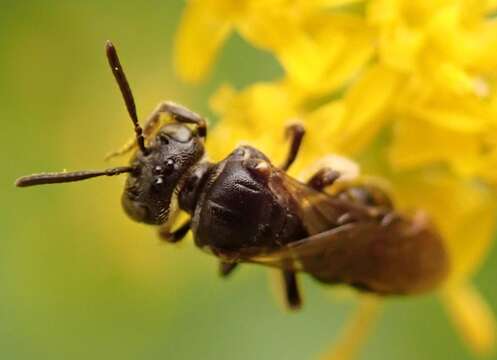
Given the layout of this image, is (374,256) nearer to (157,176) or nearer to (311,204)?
(311,204)

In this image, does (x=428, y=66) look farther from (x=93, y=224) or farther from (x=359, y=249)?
(x=93, y=224)

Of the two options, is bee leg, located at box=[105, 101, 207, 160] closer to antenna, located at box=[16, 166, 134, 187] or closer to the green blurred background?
antenna, located at box=[16, 166, 134, 187]

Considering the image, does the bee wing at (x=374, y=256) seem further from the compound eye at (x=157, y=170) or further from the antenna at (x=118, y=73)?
the antenna at (x=118, y=73)

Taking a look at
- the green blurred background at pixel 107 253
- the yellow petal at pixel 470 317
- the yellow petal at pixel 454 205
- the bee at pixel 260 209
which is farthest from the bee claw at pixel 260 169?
the green blurred background at pixel 107 253

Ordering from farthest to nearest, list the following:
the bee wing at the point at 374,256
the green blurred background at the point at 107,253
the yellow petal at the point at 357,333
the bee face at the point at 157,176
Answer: the green blurred background at the point at 107,253
the yellow petal at the point at 357,333
the bee wing at the point at 374,256
the bee face at the point at 157,176

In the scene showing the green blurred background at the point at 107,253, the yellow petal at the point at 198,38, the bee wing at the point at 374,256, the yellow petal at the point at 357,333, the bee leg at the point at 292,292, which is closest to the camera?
the bee wing at the point at 374,256

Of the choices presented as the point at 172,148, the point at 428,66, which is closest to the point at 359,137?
the point at 428,66

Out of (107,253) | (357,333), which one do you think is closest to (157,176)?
(357,333)
